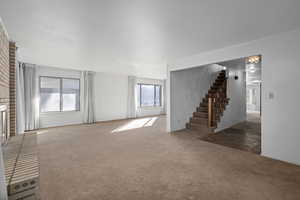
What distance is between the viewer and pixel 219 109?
523cm

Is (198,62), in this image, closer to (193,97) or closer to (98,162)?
(193,97)

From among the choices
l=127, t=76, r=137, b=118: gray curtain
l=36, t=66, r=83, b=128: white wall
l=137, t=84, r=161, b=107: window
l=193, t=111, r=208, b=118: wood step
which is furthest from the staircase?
l=36, t=66, r=83, b=128: white wall

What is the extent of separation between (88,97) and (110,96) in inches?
47.6

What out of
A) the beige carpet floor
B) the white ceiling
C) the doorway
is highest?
the white ceiling

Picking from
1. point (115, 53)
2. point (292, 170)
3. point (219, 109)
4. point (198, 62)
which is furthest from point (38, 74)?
point (292, 170)

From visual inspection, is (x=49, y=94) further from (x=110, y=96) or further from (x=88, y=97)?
(x=110, y=96)

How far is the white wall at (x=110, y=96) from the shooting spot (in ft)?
23.5

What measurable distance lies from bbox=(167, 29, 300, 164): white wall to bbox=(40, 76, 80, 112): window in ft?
22.2

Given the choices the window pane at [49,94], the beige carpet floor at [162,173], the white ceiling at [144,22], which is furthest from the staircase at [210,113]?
the window pane at [49,94]

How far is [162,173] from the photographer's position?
2289 mm

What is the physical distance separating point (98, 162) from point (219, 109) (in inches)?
178

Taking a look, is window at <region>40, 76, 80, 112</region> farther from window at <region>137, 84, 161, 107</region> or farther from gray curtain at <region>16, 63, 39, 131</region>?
window at <region>137, 84, 161, 107</region>

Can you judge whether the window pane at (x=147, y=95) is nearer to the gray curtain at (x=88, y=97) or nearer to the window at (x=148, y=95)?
the window at (x=148, y=95)

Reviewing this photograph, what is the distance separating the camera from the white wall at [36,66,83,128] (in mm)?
5727
